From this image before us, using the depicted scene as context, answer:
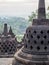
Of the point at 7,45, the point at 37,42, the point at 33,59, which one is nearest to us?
the point at 33,59

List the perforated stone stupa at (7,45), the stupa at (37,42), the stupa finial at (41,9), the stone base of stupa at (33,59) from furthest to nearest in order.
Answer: the perforated stone stupa at (7,45) → the stupa finial at (41,9) → the stupa at (37,42) → the stone base of stupa at (33,59)

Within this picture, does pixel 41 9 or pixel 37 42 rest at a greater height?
pixel 41 9

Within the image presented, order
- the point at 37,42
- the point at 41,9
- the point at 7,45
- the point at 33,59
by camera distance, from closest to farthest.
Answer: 1. the point at 33,59
2. the point at 37,42
3. the point at 41,9
4. the point at 7,45

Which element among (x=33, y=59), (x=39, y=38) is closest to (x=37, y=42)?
(x=39, y=38)

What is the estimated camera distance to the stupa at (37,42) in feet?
46.8

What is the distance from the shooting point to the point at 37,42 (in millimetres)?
14578

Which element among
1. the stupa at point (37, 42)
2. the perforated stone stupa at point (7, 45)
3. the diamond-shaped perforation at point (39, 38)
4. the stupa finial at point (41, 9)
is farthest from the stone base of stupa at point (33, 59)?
the perforated stone stupa at point (7, 45)

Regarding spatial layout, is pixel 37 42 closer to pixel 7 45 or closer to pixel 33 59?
pixel 33 59

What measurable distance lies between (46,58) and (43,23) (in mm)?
2160

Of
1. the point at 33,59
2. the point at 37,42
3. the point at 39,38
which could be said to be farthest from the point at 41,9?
the point at 33,59

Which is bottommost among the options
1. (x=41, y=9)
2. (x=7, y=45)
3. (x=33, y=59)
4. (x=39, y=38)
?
(x=7, y=45)

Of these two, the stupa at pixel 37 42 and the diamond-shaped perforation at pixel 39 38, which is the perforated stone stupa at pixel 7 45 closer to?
the stupa at pixel 37 42

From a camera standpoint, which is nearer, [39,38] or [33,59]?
[33,59]

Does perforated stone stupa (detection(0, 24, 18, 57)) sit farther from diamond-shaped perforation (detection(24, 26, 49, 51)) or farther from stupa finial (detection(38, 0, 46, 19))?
stupa finial (detection(38, 0, 46, 19))
